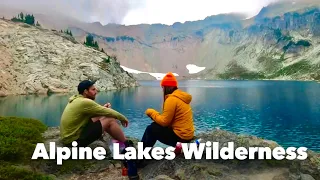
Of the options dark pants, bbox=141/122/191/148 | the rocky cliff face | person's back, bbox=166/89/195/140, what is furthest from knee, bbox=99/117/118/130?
the rocky cliff face

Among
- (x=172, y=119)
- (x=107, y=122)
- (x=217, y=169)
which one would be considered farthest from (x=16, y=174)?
(x=217, y=169)

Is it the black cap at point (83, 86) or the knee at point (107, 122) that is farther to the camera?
the black cap at point (83, 86)

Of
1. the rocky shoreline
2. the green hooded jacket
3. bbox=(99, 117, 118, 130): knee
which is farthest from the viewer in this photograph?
bbox=(99, 117, 118, 130): knee

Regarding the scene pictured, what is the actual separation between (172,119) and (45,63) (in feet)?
481

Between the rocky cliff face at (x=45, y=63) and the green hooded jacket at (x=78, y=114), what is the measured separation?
117981 millimetres

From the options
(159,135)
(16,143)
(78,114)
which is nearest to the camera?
(78,114)

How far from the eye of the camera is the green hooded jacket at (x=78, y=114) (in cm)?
1123

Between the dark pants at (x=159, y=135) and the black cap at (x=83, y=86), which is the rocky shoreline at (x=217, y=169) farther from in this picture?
the black cap at (x=83, y=86)

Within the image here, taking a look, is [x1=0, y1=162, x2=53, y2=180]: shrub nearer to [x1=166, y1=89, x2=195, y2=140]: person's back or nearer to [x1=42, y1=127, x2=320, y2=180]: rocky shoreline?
[x1=42, y1=127, x2=320, y2=180]: rocky shoreline

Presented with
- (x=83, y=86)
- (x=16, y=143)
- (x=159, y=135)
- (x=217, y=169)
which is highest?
(x=83, y=86)

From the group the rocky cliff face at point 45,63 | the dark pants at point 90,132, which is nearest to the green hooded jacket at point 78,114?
the dark pants at point 90,132

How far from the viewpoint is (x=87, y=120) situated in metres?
11.7

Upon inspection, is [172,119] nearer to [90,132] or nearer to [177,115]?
[177,115]

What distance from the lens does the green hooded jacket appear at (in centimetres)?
1123
